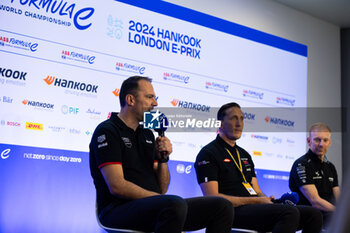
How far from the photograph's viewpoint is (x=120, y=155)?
2.61 metres

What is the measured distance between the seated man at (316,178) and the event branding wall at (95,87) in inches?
60.1

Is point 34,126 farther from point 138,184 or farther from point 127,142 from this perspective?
→ point 138,184

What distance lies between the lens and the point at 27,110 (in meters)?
4.33

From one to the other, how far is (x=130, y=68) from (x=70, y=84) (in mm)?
728

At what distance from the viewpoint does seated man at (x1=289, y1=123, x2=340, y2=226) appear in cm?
406

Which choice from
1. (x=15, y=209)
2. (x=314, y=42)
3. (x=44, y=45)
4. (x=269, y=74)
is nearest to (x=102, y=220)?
(x=15, y=209)

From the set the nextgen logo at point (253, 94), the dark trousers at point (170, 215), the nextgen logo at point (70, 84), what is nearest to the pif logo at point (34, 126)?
the nextgen logo at point (70, 84)

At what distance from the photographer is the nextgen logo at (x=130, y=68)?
16.4ft

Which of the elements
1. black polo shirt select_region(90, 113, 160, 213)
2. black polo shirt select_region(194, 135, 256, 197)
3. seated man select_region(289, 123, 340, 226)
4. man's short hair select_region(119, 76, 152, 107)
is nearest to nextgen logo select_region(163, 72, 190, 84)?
seated man select_region(289, 123, 340, 226)

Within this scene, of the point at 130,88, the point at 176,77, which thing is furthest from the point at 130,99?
the point at 176,77

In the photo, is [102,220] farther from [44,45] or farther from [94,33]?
[94,33]

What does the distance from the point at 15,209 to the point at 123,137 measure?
197cm

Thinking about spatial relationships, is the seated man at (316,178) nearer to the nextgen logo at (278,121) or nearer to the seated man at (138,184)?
the seated man at (138,184)

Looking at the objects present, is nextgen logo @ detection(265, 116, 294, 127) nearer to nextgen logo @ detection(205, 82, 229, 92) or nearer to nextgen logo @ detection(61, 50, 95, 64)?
nextgen logo @ detection(205, 82, 229, 92)
